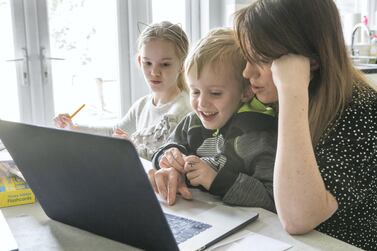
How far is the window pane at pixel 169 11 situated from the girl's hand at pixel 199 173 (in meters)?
1.79

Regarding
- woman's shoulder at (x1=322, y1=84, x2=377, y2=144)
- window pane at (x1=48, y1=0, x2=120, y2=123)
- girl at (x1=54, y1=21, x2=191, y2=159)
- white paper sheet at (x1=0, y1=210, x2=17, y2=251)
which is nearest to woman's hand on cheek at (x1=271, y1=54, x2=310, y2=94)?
woman's shoulder at (x1=322, y1=84, x2=377, y2=144)

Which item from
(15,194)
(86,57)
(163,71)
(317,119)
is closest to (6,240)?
(15,194)

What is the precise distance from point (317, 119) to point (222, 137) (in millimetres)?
274

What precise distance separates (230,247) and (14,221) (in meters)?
0.40

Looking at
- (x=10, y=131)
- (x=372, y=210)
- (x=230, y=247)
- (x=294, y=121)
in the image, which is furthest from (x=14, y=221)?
(x=372, y=210)

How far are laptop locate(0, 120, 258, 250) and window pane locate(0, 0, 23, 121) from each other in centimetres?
162

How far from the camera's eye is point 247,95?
112 cm

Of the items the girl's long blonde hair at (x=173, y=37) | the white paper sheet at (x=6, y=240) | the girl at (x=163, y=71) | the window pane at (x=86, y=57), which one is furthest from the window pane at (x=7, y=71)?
the white paper sheet at (x=6, y=240)

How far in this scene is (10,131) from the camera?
0.73 m

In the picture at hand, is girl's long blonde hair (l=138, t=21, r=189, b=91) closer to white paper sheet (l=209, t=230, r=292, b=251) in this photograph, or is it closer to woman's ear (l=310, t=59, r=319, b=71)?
woman's ear (l=310, t=59, r=319, b=71)

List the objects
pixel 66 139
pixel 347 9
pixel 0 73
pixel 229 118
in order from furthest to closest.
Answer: pixel 347 9, pixel 0 73, pixel 229 118, pixel 66 139

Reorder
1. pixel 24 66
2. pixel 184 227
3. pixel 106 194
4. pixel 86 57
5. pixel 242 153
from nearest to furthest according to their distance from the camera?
1. pixel 106 194
2. pixel 184 227
3. pixel 242 153
4. pixel 24 66
5. pixel 86 57

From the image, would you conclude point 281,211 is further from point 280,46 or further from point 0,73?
point 0,73

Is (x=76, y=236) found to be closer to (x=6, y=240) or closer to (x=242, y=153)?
(x=6, y=240)
